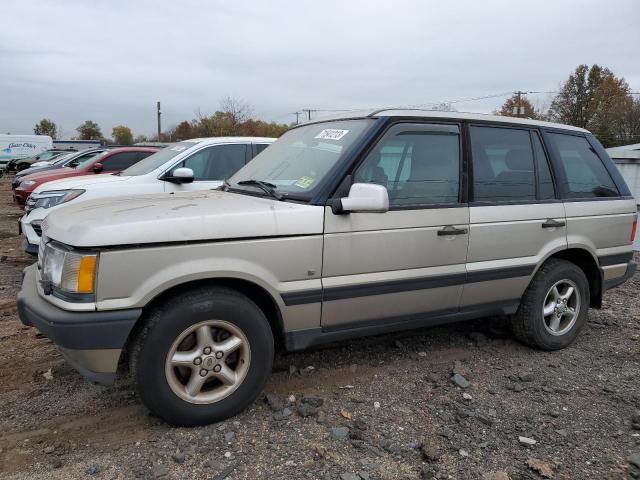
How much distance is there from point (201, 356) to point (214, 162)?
14.6 feet

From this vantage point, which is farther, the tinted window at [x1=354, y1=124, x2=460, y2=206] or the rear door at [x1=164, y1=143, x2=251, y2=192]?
the rear door at [x1=164, y1=143, x2=251, y2=192]

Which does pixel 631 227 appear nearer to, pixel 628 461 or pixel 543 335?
pixel 543 335

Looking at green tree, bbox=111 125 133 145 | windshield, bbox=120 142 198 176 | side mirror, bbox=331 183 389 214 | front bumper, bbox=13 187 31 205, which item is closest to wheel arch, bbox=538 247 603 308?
side mirror, bbox=331 183 389 214

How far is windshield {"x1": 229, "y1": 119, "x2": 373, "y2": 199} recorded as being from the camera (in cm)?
337

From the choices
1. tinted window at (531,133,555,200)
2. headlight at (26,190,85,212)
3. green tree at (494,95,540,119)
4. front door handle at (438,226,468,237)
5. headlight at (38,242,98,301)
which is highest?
green tree at (494,95,540,119)

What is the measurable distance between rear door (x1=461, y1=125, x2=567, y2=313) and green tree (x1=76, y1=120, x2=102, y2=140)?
288ft

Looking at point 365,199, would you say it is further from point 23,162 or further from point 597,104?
point 597,104

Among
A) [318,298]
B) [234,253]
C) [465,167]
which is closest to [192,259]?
[234,253]

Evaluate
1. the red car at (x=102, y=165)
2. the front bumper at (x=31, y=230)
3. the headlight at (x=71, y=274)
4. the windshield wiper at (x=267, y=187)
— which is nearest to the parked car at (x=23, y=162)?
the red car at (x=102, y=165)

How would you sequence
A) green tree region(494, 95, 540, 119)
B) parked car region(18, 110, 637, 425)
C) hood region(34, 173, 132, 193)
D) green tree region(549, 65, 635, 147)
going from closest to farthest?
1. parked car region(18, 110, 637, 425)
2. hood region(34, 173, 132, 193)
3. green tree region(549, 65, 635, 147)
4. green tree region(494, 95, 540, 119)

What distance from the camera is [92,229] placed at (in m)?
2.66

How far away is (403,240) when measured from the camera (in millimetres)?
3408

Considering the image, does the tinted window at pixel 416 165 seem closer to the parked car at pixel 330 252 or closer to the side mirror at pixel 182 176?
the parked car at pixel 330 252

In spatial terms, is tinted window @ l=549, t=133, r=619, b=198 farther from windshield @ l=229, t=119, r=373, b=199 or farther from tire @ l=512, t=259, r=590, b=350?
windshield @ l=229, t=119, r=373, b=199
